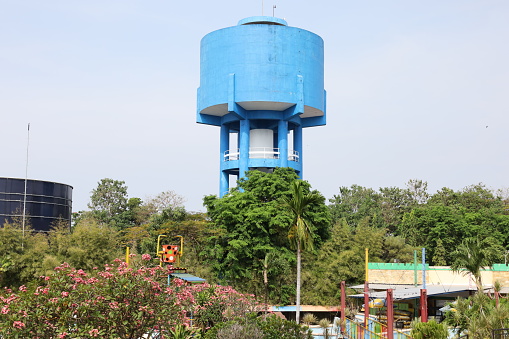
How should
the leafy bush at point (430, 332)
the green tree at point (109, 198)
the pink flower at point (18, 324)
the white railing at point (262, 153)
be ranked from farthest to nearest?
the green tree at point (109, 198) < the white railing at point (262, 153) < the leafy bush at point (430, 332) < the pink flower at point (18, 324)

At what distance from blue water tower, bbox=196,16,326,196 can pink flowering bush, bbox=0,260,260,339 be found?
38972 millimetres

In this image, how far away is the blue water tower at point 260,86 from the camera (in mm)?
60562

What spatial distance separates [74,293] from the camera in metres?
20.8

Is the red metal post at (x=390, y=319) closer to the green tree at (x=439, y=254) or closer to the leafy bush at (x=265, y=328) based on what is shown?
the leafy bush at (x=265, y=328)

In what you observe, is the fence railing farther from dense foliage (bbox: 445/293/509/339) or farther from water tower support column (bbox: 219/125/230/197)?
water tower support column (bbox: 219/125/230/197)

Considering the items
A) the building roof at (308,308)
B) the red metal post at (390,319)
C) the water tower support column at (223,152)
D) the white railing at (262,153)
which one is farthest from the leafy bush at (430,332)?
the water tower support column at (223,152)

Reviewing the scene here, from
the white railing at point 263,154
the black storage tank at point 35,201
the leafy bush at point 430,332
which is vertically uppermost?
the white railing at point 263,154

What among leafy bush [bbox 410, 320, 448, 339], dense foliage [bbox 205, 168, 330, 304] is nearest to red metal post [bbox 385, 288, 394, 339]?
leafy bush [bbox 410, 320, 448, 339]

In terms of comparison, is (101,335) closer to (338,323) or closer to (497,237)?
(338,323)

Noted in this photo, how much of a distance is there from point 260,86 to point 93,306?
1635 inches

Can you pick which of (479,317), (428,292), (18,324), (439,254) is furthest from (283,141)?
(18,324)

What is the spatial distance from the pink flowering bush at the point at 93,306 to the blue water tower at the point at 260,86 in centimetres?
3897

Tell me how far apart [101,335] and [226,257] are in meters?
33.0

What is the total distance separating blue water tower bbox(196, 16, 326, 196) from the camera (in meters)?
60.6
